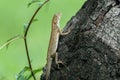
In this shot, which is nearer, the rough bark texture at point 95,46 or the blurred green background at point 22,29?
the rough bark texture at point 95,46

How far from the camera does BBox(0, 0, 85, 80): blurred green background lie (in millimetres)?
6449

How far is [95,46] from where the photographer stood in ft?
8.75

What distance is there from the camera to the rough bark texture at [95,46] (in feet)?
8.61

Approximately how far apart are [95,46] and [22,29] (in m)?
4.41

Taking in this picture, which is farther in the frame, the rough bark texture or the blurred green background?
the blurred green background

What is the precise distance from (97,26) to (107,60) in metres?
0.17

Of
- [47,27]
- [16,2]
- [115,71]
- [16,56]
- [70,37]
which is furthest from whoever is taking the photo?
[16,2]

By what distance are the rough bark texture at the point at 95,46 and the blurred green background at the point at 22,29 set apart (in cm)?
326

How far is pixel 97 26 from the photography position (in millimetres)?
2684

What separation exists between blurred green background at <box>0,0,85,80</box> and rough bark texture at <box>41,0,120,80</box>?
128 inches

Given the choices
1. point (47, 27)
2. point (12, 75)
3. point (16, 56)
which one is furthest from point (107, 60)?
point (47, 27)

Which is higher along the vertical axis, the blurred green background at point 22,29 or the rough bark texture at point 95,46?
the rough bark texture at point 95,46

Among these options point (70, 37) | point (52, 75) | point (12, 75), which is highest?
point (70, 37)

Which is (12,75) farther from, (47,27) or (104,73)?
(104,73)
